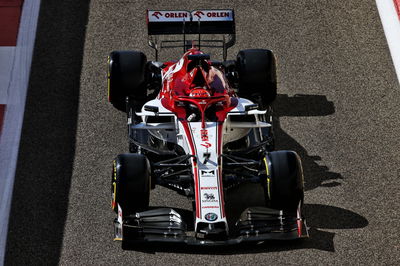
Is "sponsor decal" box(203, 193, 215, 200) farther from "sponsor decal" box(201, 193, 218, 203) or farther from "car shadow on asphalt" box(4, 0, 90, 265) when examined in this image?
"car shadow on asphalt" box(4, 0, 90, 265)

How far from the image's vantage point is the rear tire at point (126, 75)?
12.7 metres

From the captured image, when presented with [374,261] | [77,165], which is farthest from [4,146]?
[374,261]

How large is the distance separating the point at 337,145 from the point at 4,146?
15.1ft

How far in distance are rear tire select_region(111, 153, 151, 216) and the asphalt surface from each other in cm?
61

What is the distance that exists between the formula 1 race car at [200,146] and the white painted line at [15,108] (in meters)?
1.49

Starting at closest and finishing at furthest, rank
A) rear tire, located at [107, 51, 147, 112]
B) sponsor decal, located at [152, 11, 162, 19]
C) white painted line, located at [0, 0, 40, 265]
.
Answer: white painted line, located at [0, 0, 40, 265] → rear tire, located at [107, 51, 147, 112] → sponsor decal, located at [152, 11, 162, 19]

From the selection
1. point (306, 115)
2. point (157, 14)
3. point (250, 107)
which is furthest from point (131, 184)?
point (306, 115)

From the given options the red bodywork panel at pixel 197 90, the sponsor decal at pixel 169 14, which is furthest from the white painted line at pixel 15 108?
the sponsor decal at pixel 169 14

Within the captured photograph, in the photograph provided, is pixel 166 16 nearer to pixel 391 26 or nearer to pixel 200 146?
pixel 200 146

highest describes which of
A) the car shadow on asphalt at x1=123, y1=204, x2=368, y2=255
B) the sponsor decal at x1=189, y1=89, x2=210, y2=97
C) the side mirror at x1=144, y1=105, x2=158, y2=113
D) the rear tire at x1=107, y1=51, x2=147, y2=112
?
the rear tire at x1=107, y1=51, x2=147, y2=112

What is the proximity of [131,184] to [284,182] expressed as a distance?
177 centimetres

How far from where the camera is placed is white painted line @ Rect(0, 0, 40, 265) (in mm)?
11844

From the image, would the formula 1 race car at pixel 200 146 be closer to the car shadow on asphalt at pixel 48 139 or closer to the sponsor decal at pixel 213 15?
the sponsor decal at pixel 213 15

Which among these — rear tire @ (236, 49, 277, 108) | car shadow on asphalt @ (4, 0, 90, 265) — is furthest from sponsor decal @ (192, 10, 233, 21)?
car shadow on asphalt @ (4, 0, 90, 265)
